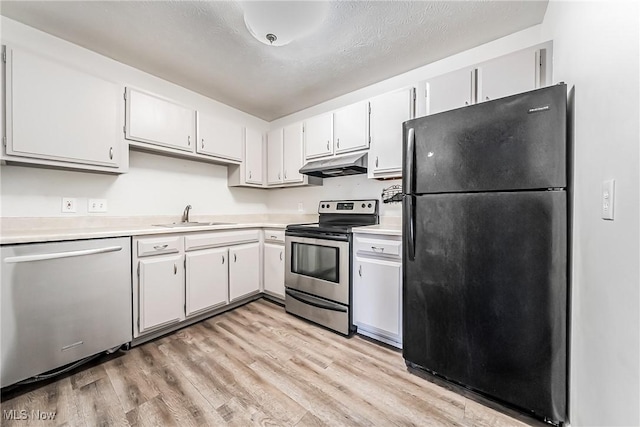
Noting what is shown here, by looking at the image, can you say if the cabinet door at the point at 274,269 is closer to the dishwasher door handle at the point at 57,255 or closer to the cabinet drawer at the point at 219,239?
the cabinet drawer at the point at 219,239

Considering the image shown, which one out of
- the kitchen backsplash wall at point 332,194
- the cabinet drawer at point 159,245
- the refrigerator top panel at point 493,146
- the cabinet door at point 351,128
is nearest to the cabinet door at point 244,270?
the cabinet drawer at point 159,245

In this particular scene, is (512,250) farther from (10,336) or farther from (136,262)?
(10,336)

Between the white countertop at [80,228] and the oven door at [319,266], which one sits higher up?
the white countertop at [80,228]

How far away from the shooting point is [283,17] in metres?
1.33

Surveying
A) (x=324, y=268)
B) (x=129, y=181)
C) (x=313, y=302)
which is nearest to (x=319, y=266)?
(x=324, y=268)

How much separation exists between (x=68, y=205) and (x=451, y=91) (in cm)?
317

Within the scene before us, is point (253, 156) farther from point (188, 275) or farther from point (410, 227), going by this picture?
point (410, 227)

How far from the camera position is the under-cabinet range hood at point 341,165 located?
2.45 m

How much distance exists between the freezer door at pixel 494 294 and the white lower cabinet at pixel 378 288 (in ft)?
0.94

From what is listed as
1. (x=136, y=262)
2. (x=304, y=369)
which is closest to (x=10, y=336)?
(x=136, y=262)

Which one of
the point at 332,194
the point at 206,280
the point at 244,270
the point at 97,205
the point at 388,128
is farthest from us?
the point at 332,194

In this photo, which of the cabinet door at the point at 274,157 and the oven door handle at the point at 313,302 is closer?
the oven door handle at the point at 313,302

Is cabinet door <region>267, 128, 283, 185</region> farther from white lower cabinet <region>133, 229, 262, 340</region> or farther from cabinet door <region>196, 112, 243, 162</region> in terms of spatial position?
white lower cabinet <region>133, 229, 262, 340</region>

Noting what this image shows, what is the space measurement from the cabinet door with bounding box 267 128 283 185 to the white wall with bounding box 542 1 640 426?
104 inches
